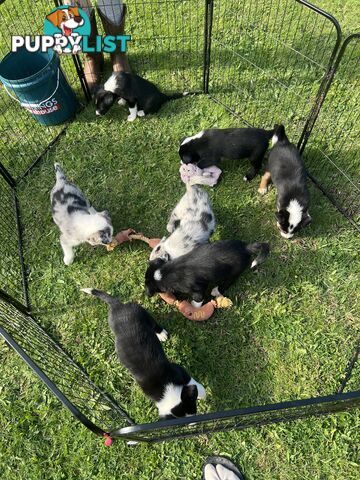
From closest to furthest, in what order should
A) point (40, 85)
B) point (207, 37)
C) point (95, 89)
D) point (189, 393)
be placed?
point (189, 393)
point (40, 85)
point (207, 37)
point (95, 89)

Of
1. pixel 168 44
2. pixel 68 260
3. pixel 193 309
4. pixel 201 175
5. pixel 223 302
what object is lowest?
pixel 68 260

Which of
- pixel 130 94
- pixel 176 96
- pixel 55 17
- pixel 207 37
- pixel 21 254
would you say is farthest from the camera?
pixel 176 96

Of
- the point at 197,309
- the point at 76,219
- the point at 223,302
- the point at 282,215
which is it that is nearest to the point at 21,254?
the point at 76,219

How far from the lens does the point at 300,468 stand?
3.22 meters

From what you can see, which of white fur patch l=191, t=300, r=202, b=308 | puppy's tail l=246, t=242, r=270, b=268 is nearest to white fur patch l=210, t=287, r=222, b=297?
white fur patch l=191, t=300, r=202, b=308

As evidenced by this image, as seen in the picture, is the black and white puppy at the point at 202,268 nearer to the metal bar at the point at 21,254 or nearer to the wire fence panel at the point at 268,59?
the metal bar at the point at 21,254

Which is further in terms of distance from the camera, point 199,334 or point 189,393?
point 199,334

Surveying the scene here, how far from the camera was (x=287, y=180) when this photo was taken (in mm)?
4000

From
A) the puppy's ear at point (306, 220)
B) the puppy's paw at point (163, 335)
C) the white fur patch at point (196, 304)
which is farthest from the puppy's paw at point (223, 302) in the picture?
the puppy's ear at point (306, 220)

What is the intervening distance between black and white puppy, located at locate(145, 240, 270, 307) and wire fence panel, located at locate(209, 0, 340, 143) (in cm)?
213

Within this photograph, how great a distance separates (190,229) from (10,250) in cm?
220

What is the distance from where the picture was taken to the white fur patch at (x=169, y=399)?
2.99m

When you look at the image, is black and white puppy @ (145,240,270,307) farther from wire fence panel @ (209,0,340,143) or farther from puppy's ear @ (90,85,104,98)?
puppy's ear @ (90,85,104,98)

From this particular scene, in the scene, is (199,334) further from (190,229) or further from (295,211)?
(295,211)
